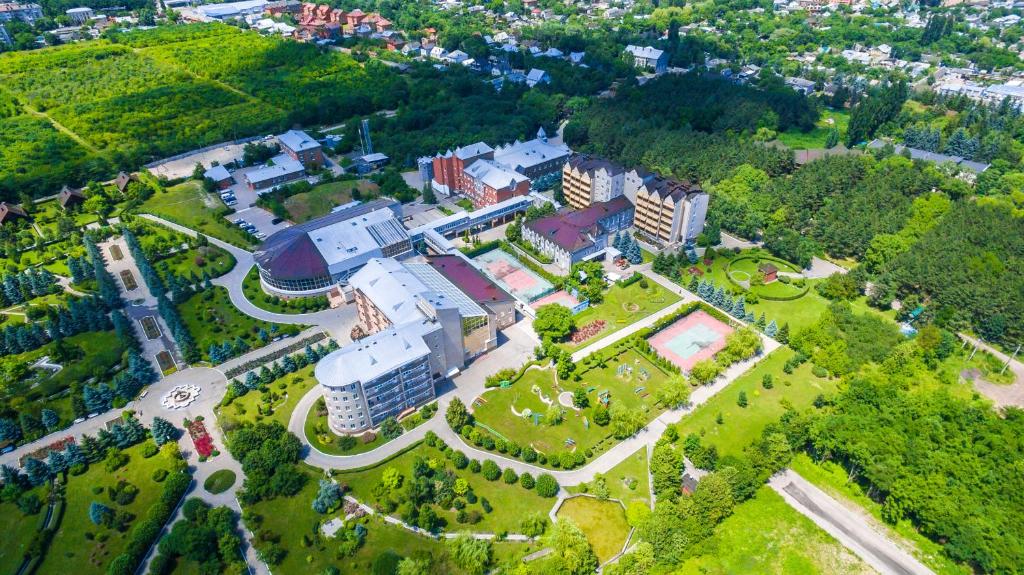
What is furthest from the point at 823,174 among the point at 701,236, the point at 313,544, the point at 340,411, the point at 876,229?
the point at 313,544

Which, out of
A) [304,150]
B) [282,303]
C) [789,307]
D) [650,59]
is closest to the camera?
[789,307]

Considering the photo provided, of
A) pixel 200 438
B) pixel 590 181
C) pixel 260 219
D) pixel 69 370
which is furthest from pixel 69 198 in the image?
pixel 590 181

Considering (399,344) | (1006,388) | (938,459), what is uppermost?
(399,344)

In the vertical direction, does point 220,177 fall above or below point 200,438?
above

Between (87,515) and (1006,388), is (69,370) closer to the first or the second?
(87,515)

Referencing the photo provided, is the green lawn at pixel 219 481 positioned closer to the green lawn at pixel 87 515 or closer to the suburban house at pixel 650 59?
the green lawn at pixel 87 515
